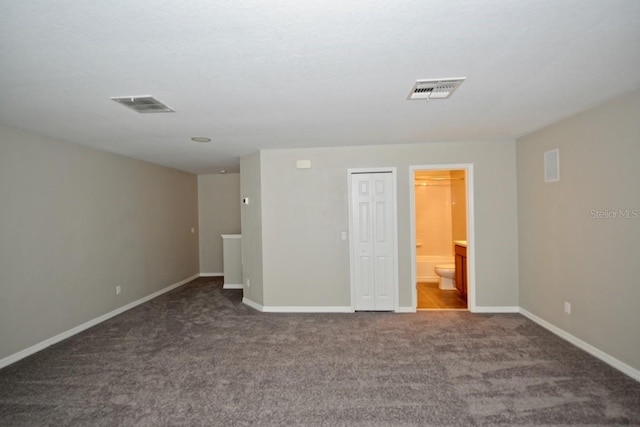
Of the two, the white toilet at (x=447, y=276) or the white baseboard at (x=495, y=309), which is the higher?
the white toilet at (x=447, y=276)

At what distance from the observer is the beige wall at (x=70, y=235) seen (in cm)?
311

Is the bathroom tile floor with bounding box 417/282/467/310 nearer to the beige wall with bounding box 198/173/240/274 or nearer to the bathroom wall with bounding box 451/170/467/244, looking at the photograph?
the bathroom wall with bounding box 451/170/467/244

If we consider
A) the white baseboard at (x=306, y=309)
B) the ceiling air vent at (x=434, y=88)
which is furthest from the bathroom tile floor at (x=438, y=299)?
the ceiling air vent at (x=434, y=88)

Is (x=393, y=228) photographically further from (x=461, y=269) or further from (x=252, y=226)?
(x=252, y=226)

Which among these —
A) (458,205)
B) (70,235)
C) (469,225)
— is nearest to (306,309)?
(469,225)

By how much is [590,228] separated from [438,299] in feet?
8.12

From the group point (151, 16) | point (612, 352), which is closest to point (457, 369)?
point (612, 352)

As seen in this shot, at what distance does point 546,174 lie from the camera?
3572 mm

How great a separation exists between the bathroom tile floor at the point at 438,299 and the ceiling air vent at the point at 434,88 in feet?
10.3

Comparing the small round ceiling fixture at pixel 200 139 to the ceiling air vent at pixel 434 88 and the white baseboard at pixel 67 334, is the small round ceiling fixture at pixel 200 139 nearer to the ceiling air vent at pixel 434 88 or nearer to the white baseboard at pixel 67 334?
the ceiling air vent at pixel 434 88

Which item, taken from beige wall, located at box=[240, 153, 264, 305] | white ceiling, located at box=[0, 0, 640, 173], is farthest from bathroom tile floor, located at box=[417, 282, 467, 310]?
white ceiling, located at box=[0, 0, 640, 173]

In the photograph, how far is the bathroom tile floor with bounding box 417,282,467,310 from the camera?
15.1 ft

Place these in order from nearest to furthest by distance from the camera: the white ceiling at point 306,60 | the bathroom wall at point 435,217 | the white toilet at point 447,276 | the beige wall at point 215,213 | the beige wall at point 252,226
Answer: the white ceiling at point 306,60 → the beige wall at point 252,226 → the white toilet at point 447,276 → the bathroom wall at point 435,217 → the beige wall at point 215,213

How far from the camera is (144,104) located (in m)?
2.58
